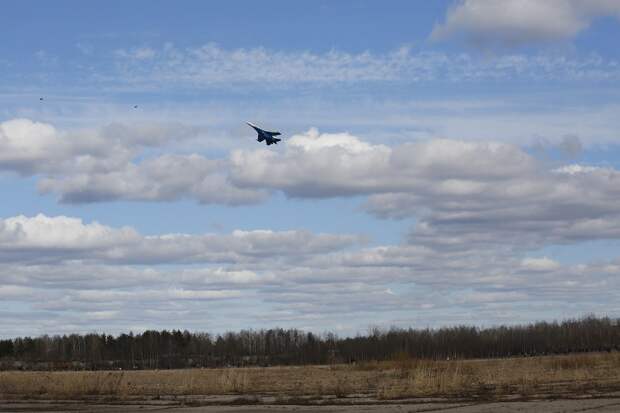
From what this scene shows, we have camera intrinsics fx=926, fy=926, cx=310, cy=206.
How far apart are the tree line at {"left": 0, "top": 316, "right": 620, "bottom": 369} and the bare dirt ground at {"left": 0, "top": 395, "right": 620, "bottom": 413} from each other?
79007 millimetres

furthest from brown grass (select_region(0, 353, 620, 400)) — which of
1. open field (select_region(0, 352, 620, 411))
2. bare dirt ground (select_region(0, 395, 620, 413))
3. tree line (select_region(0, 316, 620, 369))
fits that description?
tree line (select_region(0, 316, 620, 369))

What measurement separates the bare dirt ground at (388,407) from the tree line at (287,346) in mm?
79007

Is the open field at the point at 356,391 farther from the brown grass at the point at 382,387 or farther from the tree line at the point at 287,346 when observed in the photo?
the tree line at the point at 287,346

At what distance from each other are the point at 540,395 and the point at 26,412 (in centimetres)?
2077

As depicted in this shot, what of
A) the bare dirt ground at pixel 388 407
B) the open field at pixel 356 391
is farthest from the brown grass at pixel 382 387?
the bare dirt ground at pixel 388 407

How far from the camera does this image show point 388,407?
3388cm

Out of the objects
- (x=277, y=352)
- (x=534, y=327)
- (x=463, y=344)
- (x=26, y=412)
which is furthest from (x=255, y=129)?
(x=534, y=327)

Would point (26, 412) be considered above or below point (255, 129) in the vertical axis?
Answer: below

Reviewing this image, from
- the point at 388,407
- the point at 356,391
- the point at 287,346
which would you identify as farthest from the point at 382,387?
the point at 287,346

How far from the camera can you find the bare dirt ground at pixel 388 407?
3058 centimetres

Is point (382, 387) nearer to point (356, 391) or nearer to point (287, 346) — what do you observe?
point (356, 391)

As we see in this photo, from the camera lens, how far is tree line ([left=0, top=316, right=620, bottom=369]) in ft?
429

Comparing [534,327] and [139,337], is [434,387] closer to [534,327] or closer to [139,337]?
[534,327]

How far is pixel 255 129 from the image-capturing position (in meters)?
51.0
